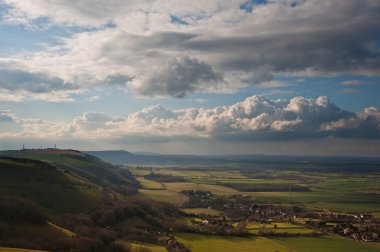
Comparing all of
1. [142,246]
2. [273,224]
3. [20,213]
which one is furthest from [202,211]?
[20,213]

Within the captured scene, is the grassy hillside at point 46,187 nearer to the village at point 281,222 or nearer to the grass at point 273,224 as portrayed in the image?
the village at point 281,222

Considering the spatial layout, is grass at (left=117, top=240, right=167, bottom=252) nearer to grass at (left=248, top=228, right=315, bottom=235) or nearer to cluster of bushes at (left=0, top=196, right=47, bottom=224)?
cluster of bushes at (left=0, top=196, right=47, bottom=224)

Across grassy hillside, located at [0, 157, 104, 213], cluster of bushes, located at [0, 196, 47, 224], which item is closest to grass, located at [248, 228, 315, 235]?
grassy hillside, located at [0, 157, 104, 213]

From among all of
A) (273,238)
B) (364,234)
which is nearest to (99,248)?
(273,238)

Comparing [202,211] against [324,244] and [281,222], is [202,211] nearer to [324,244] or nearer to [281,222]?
[281,222]

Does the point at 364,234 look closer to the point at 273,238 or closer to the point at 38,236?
the point at 273,238

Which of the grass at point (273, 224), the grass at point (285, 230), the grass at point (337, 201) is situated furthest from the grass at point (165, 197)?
the grass at point (285, 230)
